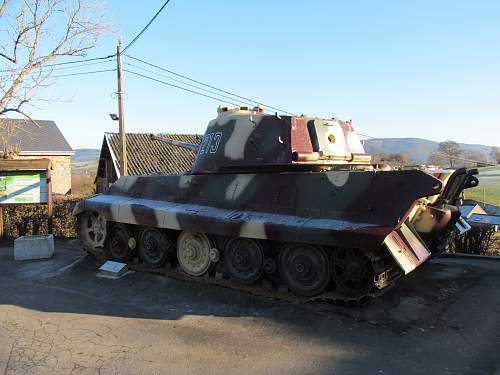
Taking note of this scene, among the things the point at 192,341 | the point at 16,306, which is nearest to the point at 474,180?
the point at 192,341

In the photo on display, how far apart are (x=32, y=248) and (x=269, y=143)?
5.92 metres

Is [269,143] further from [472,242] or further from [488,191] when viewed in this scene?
[488,191]

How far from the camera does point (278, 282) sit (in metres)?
7.14

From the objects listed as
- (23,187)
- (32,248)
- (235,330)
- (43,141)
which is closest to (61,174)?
(43,141)

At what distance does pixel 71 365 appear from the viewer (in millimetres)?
4727

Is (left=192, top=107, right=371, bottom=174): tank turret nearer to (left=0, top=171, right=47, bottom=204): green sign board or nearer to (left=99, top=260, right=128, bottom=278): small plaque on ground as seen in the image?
(left=99, top=260, right=128, bottom=278): small plaque on ground

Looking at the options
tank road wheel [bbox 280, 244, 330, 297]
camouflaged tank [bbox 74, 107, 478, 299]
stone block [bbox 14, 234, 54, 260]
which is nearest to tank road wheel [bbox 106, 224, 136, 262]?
camouflaged tank [bbox 74, 107, 478, 299]

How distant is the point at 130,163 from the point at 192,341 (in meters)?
21.9

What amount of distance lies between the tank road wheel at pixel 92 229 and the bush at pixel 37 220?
4246mm

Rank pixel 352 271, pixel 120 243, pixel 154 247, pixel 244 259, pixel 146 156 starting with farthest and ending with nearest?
pixel 146 156 < pixel 120 243 < pixel 154 247 < pixel 244 259 < pixel 352 271

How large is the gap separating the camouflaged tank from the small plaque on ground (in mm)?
380

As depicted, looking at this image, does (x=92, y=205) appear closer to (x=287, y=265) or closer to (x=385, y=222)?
(x=287, y=265)

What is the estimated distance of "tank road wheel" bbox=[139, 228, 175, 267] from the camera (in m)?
8.43

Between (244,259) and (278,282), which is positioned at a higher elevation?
(244,259)
